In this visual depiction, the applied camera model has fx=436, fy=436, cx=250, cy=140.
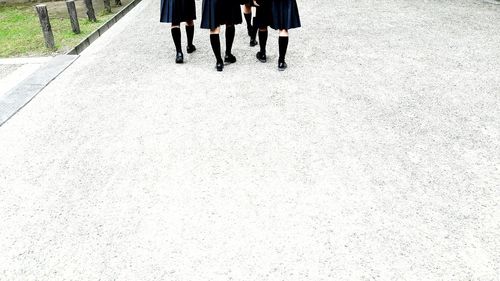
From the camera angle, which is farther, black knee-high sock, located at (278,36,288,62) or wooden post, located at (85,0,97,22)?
wooden post, located at (85,0,97,22)

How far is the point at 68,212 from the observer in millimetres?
3328

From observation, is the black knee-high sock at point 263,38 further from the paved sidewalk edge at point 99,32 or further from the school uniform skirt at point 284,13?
the paved sidewalk edge at point 99,32

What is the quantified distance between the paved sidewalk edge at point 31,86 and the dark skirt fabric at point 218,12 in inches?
93.9

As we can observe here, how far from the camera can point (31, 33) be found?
28.8 ft

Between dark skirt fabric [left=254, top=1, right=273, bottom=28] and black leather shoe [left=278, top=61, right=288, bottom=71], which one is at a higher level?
dark skirt fabric [left=254, top=1, right=273, bottom=28]

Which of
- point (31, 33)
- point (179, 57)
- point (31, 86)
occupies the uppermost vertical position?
point (179, 57)

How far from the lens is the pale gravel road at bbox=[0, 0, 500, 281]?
2789mm

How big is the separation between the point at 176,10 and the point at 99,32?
132 inches

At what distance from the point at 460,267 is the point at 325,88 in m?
3.17

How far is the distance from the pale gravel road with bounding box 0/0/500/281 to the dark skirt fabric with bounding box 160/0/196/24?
73cm

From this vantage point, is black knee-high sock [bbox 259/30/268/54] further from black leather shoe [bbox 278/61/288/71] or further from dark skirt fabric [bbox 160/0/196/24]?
dark skirt fabric [bbox 160/0/196/24]

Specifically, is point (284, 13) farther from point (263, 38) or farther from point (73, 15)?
point (73, 15)

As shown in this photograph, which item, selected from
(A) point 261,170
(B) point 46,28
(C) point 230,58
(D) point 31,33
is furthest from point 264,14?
(D) point 31,33

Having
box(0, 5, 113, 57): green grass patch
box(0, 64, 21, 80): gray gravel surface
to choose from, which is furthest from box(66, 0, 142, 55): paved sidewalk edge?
box(0, 64, 21, 80): gray gravel surface
